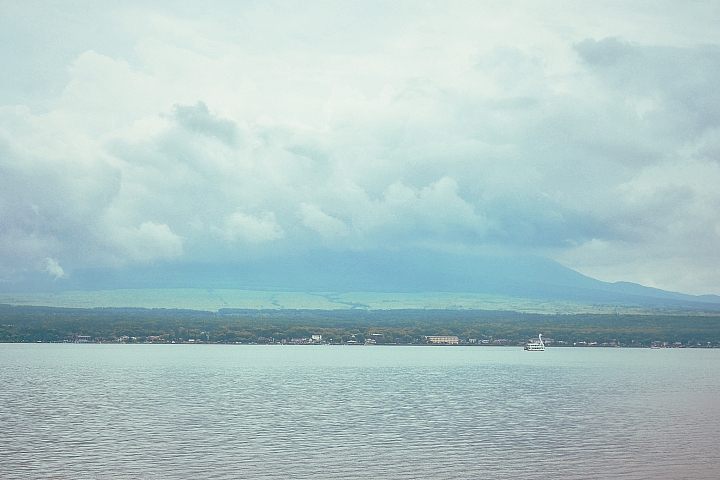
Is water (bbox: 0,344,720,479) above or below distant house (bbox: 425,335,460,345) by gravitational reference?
below

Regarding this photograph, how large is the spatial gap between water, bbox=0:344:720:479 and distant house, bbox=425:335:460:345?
105226mm

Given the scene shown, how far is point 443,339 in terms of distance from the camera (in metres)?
190

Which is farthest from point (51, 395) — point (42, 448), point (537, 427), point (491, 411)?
point (537, 427)

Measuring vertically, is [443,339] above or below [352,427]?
above

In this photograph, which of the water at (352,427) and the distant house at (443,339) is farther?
the distant house at (443,339)

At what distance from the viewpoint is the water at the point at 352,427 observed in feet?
110

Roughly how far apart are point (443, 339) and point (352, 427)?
148m

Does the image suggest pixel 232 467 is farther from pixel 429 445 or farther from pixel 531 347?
pixel 531 347

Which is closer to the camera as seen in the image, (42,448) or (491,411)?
(42,448)

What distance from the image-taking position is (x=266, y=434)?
41.5 meters

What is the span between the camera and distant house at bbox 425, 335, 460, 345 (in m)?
188

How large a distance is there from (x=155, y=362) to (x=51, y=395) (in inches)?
1965

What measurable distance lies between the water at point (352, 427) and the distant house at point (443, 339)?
4143 inches

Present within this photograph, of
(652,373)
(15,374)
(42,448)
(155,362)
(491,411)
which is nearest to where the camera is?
(42,448)
